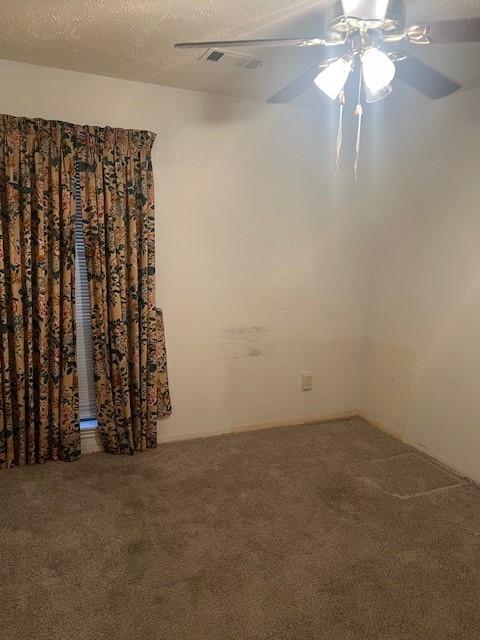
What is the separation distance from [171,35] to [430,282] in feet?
7.02

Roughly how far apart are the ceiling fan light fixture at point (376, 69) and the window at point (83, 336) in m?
1.74

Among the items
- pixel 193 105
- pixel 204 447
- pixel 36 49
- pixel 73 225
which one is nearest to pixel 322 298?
pixel 204 447

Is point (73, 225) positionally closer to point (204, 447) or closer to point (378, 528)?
point (204, 447)

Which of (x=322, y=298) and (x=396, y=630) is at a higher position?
(x=322, y=298)

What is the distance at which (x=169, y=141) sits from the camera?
9.79 ft

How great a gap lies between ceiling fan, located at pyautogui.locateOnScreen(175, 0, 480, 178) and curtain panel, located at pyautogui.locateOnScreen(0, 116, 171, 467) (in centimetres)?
118

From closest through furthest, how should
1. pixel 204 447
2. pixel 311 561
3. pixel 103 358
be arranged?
1. pixel 311 561
2. pixel 103 358
3. pixel 204 447

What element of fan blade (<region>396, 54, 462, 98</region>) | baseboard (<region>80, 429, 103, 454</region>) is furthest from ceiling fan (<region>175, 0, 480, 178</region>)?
baseboard (<region>80, 429, 103, 454</region>)

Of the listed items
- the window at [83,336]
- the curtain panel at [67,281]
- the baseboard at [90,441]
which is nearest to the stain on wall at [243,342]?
the curtain panel at [67,281]

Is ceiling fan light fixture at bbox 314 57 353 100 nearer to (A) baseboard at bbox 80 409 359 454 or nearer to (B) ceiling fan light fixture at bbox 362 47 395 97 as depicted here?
(B) ceiling fan light fixture at bbox 362 47 395 97

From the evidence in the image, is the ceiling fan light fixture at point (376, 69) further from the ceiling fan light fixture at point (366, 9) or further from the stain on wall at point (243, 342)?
the stain on wall at point (243, 342)

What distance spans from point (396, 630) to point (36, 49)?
3.09m

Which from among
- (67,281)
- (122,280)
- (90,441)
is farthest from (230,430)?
(67,281)

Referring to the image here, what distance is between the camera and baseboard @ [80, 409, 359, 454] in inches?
120
